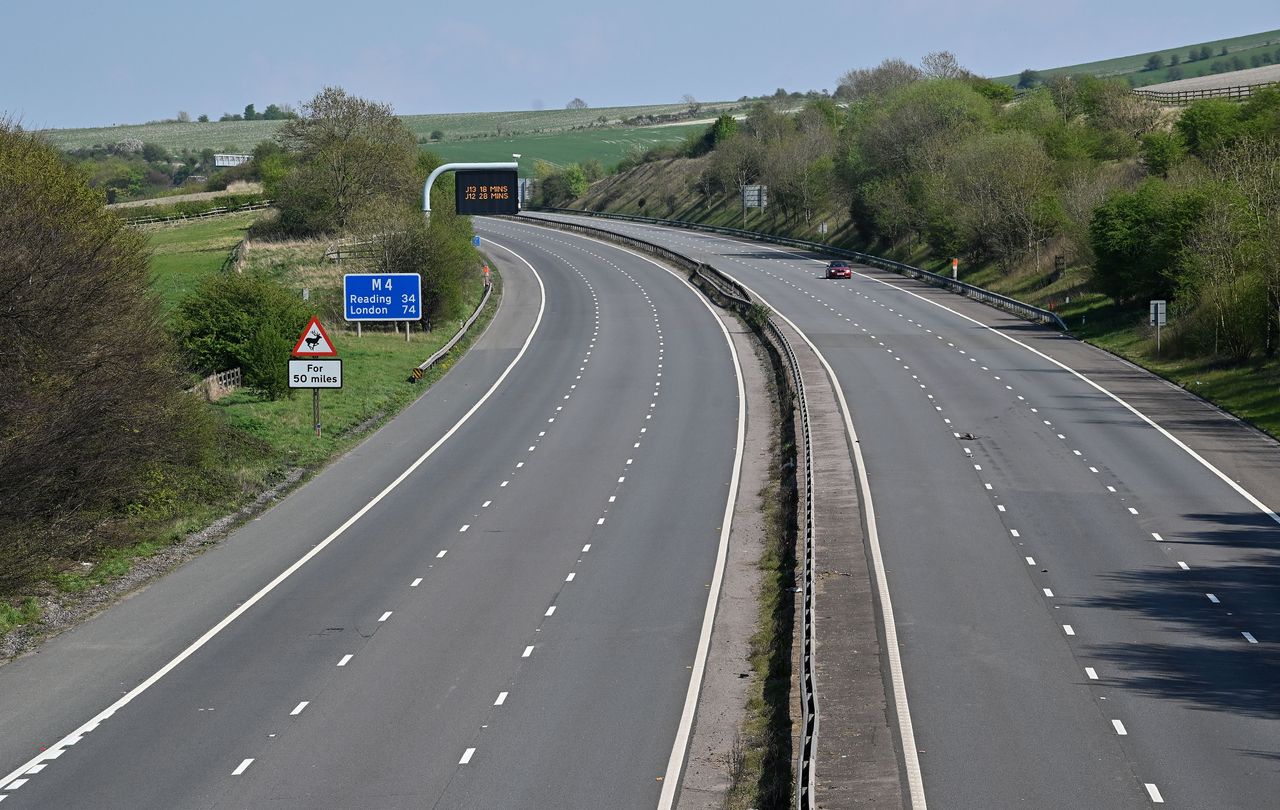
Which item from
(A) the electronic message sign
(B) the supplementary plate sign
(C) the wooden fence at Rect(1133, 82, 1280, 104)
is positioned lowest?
(B) the supplementary plate sign

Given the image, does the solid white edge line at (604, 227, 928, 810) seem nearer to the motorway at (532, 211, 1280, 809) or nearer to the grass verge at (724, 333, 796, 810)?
the motorway at (532, 211, 1280, 809)

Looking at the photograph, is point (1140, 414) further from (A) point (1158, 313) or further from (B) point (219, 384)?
(B) point (219, 384)

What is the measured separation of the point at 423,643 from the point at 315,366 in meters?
20.4

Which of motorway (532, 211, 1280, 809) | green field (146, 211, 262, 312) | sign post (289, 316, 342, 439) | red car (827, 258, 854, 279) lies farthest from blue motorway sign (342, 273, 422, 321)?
red car (827, 258, 854, 279)

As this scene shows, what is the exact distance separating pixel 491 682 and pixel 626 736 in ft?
10.3

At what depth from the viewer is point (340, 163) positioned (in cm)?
9506

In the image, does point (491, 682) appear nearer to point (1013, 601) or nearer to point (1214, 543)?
point (1013, 601)

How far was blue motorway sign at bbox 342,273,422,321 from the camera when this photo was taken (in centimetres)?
5316

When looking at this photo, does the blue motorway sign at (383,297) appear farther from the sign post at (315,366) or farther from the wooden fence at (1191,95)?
the wooden fence at (1191,95)

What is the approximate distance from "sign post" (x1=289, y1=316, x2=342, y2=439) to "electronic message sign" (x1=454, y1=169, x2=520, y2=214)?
1476 centimetres

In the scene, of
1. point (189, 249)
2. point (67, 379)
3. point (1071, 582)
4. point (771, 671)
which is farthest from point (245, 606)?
point (189, 249)

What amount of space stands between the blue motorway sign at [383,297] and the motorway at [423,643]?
820 centimetres

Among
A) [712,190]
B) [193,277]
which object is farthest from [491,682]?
[712,190]

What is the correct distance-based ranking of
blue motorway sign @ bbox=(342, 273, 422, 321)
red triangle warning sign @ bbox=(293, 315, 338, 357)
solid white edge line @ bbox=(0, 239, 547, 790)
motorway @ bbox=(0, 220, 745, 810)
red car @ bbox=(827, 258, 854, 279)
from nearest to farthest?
motorway @ bbox=(0, 220, 745, 810)
solid white edge line @ bbox=(0, 239, 547, 790)
red triangle warning sign @ bbox=(293, 315, 338, 357)
blue motorway sign @ bbox=(342, 273, 422, 321)
red car @ bbox=(827, 258, 854, 279)
